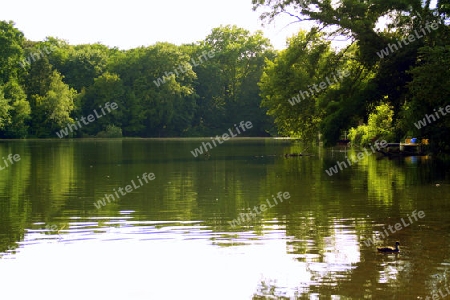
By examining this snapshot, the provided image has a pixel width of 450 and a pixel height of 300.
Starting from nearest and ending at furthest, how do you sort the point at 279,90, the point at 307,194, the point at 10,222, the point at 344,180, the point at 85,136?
the point at 10,222 < the point at 307,194 < the point at 344,180 < the point at 279,90 < the point at 85,136

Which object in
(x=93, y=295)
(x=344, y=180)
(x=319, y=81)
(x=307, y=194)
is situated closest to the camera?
(x=93, y=295)

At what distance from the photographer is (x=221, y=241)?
618 inches

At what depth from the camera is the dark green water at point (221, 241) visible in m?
11.7

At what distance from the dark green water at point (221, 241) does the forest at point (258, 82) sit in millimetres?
9747

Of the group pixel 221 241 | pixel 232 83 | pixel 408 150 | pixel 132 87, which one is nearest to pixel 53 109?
pixel 132 87

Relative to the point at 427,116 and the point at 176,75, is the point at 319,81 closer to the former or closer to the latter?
the point at 427,116

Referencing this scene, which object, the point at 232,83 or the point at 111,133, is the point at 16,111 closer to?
the point at 111,133

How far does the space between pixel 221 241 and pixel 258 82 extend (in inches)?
4397

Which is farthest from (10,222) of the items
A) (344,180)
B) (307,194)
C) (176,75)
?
(176,75)

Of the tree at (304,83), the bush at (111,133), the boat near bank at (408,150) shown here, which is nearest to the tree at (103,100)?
the bush at (111,133)

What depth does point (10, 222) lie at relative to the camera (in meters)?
18.7

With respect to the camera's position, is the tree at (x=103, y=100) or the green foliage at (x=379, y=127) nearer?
the green foliage at (x=379, y=127)

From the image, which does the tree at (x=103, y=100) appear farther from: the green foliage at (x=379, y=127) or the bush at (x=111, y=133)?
the green foliage at (x=379, y=127)

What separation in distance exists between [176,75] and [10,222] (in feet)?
357
